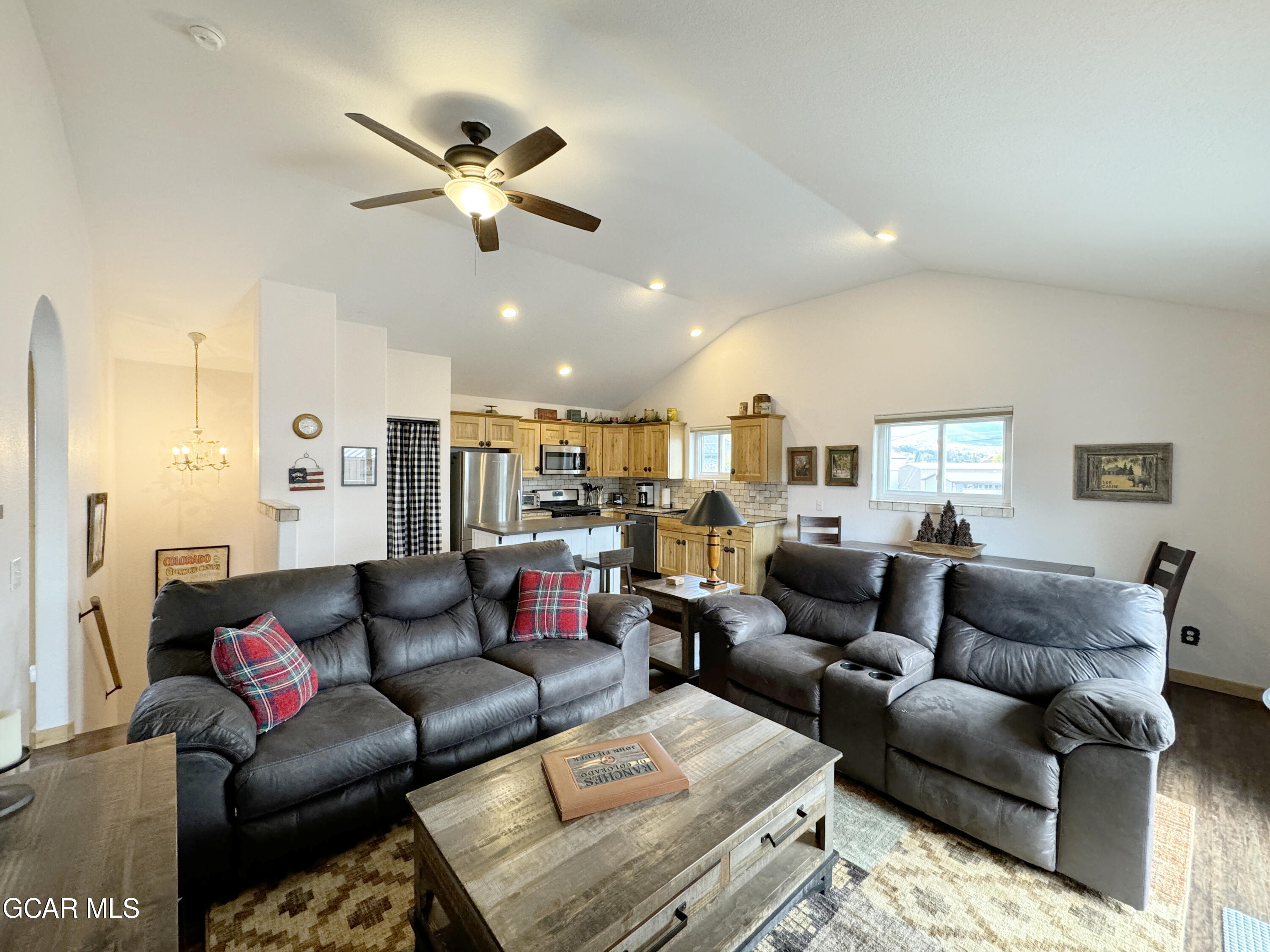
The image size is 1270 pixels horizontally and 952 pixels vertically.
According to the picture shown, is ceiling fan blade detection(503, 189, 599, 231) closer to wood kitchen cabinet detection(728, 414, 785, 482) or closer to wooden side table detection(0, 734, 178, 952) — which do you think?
wooden side table detection(0, 734, 178, 952)

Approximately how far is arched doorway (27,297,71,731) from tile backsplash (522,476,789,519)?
452 centimetres

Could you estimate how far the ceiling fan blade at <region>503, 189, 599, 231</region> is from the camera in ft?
8.57

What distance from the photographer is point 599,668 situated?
273 cm

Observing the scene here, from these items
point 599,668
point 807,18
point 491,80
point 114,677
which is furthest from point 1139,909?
point 114,677

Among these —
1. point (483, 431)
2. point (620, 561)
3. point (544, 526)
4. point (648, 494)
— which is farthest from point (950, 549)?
point (483, 431)

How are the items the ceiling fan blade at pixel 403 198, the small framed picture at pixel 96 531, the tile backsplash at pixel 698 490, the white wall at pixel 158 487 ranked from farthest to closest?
1. the tile backsplash at pixel 698 490
2. the white wall at pixel 158 487
3. the small framed picture at pixel 96 531
4. the ceiling fan blade at pixel 403 198

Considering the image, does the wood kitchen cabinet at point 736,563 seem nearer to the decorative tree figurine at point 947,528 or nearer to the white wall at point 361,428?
the decorative tree figurine at point 947,528

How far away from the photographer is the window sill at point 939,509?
172 inches

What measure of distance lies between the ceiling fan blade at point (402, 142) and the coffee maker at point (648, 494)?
215 inches

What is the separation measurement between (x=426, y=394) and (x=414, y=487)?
1023mm

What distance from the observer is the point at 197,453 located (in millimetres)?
5430

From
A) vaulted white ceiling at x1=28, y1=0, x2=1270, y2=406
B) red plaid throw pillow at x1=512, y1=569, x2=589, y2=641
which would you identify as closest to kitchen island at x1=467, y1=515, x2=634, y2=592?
red plaid throw pillow at x1=512, y1=569, x2=589, y2=641

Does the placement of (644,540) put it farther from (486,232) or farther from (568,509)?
(486,232)

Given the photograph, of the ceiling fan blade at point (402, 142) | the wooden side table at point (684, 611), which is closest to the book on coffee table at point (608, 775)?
the wooden side table at point (684, 611)
